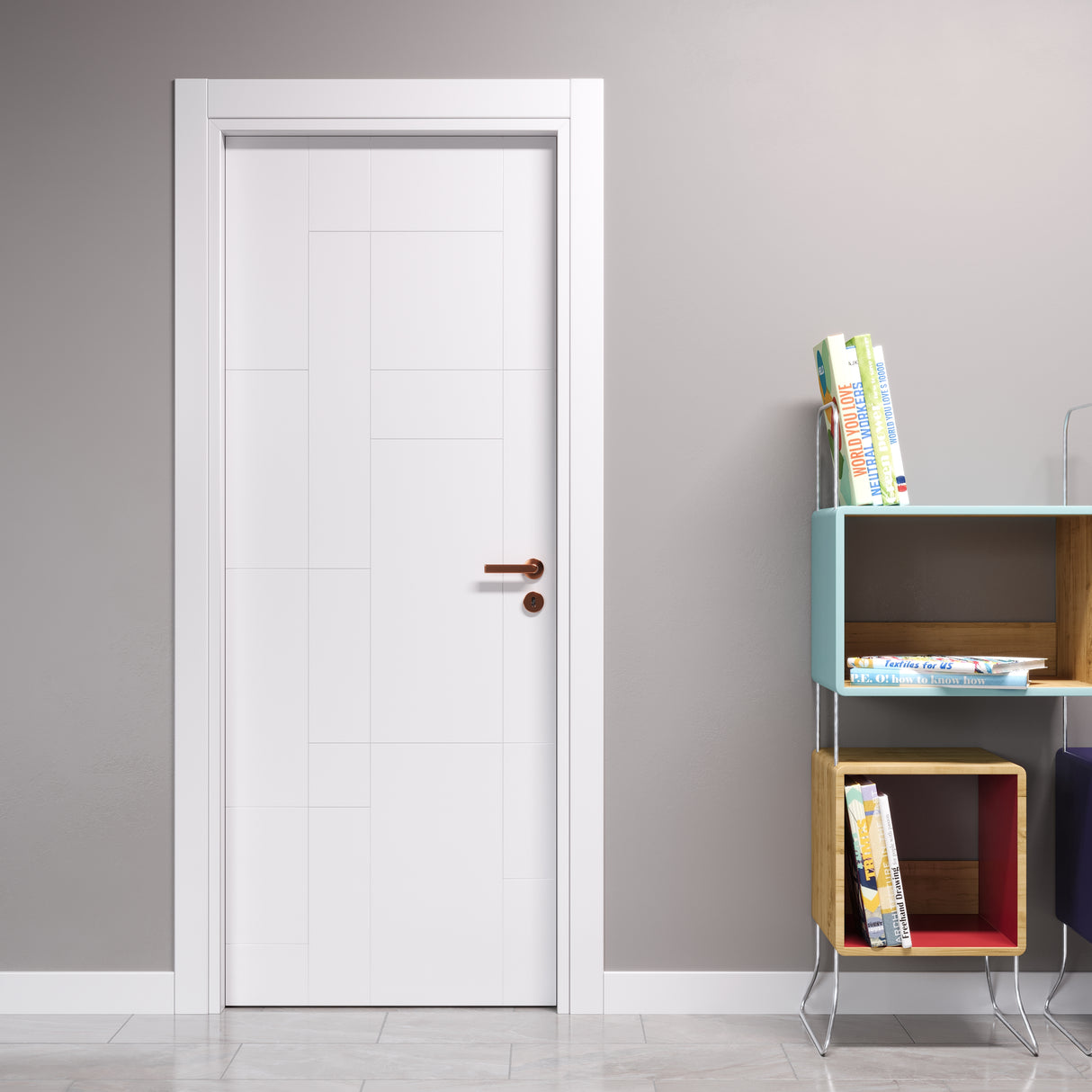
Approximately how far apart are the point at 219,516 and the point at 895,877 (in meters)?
1.59

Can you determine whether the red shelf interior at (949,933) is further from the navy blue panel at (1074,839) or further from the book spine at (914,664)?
the book spine at (914,664)

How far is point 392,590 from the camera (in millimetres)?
2119

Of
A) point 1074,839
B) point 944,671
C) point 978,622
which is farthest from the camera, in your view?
point 978,622

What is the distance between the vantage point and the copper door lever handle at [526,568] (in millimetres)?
2098

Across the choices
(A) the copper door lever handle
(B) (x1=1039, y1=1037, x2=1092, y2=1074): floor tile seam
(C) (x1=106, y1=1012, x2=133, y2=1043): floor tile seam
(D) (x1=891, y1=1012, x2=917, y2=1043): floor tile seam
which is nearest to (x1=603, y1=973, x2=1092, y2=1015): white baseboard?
(D) (x1=891, y1=1012, x2=917, y2=1043): floor tile seam

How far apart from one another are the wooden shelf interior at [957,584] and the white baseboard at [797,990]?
697mm

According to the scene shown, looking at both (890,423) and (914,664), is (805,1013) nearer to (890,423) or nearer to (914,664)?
(914,664)

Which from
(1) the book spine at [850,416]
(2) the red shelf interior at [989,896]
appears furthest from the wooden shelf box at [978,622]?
(2) the red shelf interior at [989,896]

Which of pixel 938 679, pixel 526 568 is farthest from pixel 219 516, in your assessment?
pixel 938 679

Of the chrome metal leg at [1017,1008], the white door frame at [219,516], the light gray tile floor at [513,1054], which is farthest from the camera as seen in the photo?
the white door frame at [219,516]

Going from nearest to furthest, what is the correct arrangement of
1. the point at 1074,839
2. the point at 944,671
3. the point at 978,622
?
the point at 944,671 < the point at 1074,839 < the point at 978,622

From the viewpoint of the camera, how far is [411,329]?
83.3 inches

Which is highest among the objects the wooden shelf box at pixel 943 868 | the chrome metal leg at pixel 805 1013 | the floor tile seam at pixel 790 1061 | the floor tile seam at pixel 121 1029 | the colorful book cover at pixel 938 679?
the colorful book cover at pixel 938 679

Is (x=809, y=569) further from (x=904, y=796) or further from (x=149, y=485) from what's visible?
(x=149, y=485)
